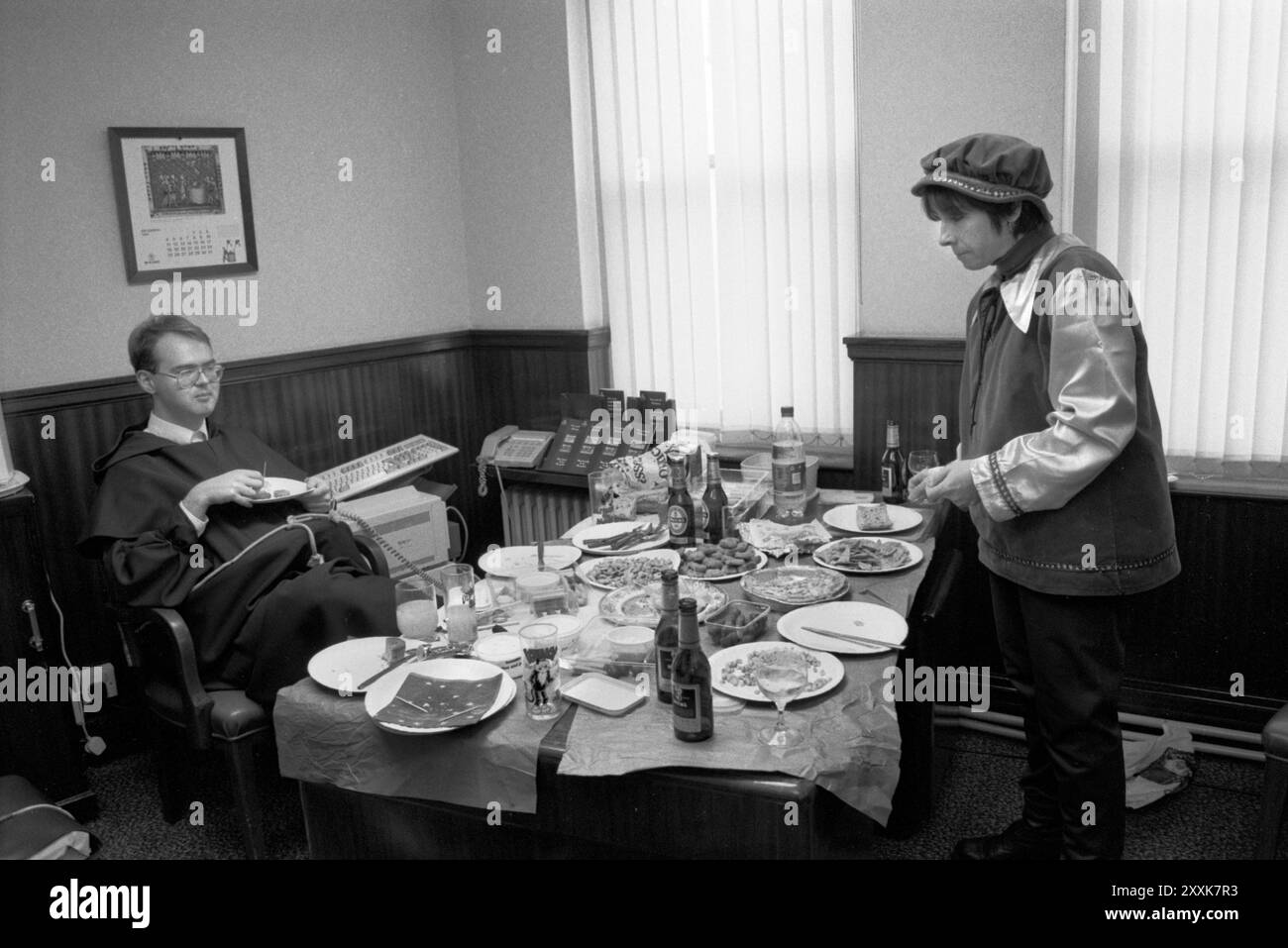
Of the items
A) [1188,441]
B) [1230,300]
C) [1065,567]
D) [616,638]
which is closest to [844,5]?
[1230,300]

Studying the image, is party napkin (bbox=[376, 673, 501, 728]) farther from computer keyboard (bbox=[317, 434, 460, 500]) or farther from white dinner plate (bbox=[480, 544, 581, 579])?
computer keyboard (bbox=[317, 434, 460, 500])

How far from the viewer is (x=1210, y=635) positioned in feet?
10.3

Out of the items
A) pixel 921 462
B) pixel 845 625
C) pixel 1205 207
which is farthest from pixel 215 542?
pixel 1205 207

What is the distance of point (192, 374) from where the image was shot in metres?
2.96

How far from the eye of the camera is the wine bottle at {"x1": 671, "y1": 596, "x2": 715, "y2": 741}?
5.62 feet

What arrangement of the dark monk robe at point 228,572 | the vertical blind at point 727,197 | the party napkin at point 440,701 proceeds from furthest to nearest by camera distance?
the vertical blind at point 727,197
the dark monk robe at point 228,572
the party napkin at point 440,701

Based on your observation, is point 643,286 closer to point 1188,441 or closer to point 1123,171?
point 1123,171

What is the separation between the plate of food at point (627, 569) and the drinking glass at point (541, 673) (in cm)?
53

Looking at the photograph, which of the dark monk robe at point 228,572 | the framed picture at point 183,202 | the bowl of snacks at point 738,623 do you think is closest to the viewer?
the bowl of snacks at point 738,623

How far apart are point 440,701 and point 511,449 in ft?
7.48

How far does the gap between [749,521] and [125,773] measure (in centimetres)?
217

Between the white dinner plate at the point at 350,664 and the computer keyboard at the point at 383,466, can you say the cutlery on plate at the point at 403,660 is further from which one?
the computer keyboard at the point at 383,466

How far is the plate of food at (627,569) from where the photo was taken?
2455 millimetres

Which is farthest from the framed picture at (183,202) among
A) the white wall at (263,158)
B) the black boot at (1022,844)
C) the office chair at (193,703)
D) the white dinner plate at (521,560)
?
the black boot at (1022,844)
